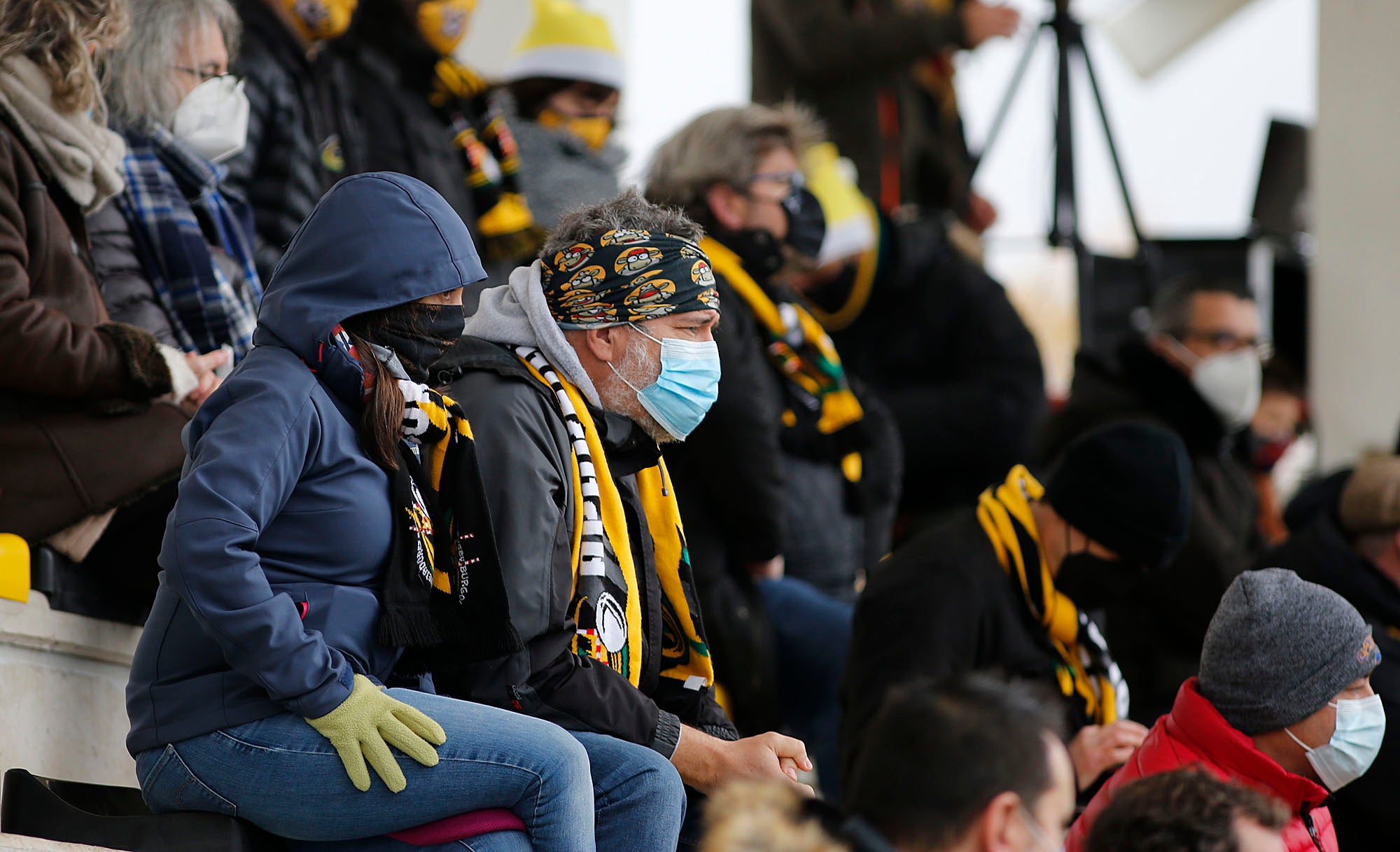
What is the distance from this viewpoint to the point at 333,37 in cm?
443

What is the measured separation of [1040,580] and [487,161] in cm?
214

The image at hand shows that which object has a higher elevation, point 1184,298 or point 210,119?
point 210,119

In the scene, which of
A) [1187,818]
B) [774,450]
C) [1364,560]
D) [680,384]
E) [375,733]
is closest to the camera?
[1187,818]

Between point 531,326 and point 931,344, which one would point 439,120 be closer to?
point 931,344

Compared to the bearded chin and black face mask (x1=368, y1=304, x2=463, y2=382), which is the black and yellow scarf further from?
black face mask (x1=368, y1=304, x2=463, y2=382)

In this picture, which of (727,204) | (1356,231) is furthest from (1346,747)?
(1356,231)

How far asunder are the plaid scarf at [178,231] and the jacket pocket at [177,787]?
4.22ft

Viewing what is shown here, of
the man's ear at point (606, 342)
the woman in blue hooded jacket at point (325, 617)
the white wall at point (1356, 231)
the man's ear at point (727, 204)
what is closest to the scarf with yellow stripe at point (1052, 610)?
the man's ear at point (727, 204)

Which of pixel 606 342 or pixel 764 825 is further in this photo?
pixel 606 342

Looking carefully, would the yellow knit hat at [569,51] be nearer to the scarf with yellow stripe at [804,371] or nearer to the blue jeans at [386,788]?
the scarf with yellow stripe at [804,371]

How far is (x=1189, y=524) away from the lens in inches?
168

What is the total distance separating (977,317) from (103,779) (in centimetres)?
317

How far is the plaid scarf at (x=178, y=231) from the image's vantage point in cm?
332

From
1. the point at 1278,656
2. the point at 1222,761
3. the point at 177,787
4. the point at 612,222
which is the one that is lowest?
the point at 1222,761
